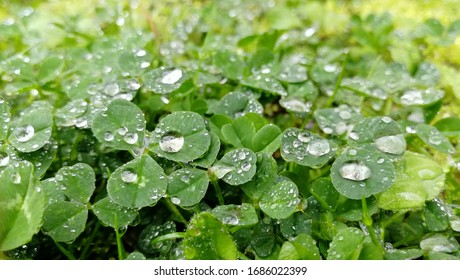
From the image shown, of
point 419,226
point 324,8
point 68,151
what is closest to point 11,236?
point 68,151

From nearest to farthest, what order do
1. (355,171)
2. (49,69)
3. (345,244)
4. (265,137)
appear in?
(345,244)
(355,171)
(265,137)
(49,69)

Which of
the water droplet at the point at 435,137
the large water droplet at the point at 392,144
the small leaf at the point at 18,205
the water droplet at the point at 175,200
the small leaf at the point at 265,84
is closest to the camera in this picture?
the small leaf at the point at 18,205

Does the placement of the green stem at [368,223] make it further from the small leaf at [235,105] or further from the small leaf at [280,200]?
the small leaf at [235,105]

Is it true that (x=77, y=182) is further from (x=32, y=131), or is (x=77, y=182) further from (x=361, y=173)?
(x=361, y=173)

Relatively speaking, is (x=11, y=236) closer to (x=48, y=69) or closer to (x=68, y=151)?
(x=68, y=151)

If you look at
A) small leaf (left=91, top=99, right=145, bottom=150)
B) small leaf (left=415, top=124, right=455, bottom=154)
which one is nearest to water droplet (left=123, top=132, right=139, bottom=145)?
small leaf (left=91, top=99, right=145, bottom=150)

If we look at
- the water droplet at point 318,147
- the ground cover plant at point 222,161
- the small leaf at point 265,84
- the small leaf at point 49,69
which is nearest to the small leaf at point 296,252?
the ground cover plant at point 222,161

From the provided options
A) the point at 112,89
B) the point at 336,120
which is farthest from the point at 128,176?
the point at 336,120
